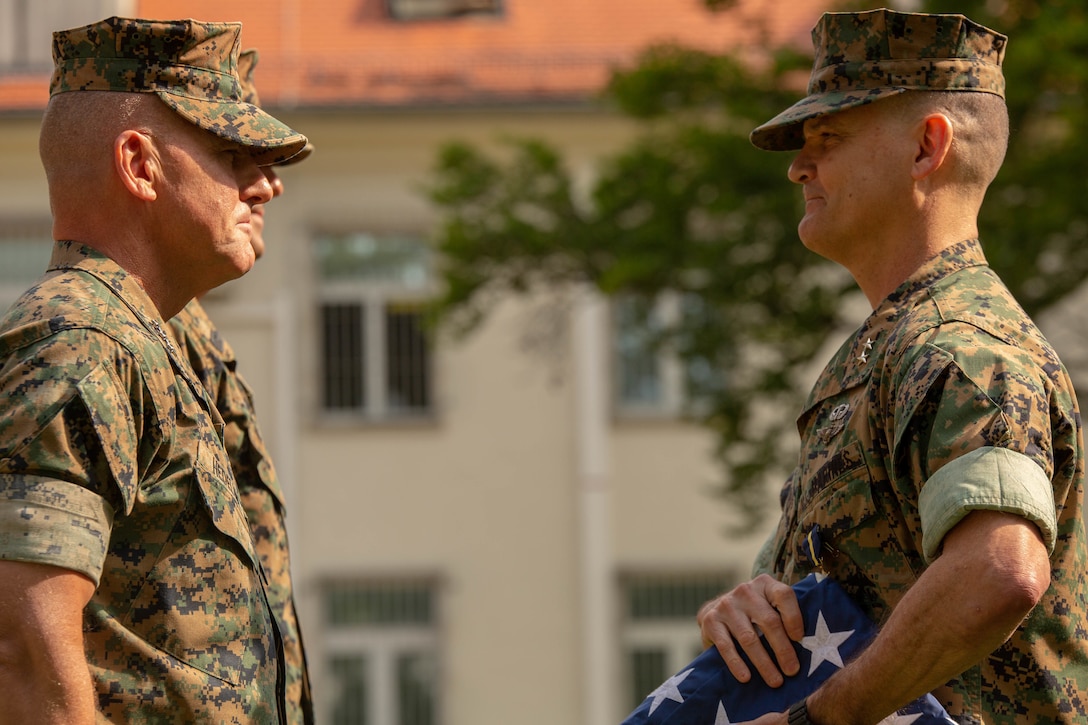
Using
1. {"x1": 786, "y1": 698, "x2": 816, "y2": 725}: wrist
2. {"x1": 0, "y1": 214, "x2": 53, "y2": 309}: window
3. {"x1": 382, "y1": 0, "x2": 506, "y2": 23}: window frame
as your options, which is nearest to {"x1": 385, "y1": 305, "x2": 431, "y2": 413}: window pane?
{"x1": 382, "y1": 0, "x2": 506, "y2": 23}: window frame

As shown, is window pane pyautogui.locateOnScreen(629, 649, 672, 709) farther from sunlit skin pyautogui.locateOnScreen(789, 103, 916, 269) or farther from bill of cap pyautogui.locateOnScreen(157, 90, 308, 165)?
bill of cap pyautogui.locateOnScreen(157, 90, 308, 165)

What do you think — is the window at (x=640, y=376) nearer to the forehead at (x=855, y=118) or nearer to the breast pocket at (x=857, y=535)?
the forehead at (x=855, y=118)

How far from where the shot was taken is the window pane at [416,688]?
16.5 metres

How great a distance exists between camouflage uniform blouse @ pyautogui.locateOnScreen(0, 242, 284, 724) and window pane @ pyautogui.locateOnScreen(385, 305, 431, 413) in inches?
520

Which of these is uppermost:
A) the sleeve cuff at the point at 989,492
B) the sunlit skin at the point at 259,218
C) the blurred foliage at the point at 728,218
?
the sunlit skin at the point at 259,218

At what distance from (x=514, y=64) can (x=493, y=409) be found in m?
3.40

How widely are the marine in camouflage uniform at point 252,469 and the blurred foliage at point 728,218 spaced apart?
7.42 metres

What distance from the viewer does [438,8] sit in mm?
17594

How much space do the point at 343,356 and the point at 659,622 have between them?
4066mm

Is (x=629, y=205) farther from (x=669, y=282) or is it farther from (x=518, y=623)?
(x=518, y=623)

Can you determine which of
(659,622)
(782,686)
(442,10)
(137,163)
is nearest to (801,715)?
(782,686)

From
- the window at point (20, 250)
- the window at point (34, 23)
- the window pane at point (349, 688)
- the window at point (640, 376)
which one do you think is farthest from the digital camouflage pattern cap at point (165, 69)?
the window at point (34, 23)

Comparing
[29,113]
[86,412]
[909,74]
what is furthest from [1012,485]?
[29,113]

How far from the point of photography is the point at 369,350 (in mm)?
16922
